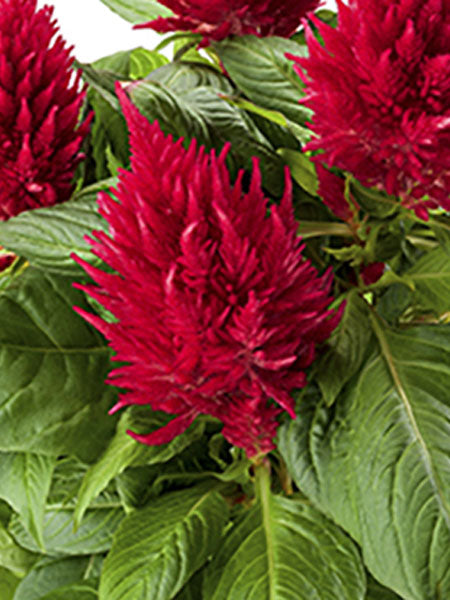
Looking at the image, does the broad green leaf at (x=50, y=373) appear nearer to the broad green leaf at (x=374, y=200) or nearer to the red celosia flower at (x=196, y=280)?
the red celosia flower at (x=196, y=280)

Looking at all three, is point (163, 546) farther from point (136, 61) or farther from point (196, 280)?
point (136, 61)

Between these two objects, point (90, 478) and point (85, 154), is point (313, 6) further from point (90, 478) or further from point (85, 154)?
point (90, 478)

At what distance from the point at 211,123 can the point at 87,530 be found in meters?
0.47

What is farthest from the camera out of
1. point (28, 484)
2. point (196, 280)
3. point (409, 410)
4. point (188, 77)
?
point (188, 77)

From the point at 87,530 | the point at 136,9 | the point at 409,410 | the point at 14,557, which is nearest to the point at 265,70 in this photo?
the point at 136,9

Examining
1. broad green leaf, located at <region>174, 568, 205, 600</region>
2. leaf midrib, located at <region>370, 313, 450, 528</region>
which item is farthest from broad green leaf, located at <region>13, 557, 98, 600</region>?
leaf midrib, located at <region>370, 313, 450, 528</region>

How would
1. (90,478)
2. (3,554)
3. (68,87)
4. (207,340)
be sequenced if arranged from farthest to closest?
(3,554) → (68,87) → (90,478) → (207,340)

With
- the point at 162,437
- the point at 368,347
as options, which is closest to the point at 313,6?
the point at 368,347

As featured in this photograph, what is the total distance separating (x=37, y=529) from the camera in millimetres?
835

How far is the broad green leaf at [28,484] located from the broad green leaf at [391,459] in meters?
0.24

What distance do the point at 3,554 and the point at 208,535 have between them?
0.41m

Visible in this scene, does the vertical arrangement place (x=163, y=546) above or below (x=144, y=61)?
below

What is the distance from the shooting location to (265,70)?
954 mm

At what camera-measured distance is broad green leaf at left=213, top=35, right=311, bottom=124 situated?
3.13 feet
